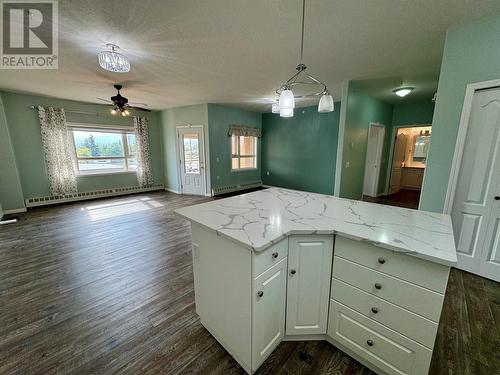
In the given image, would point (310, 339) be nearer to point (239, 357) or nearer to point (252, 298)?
point (239, 357)

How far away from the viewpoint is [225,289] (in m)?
1.31

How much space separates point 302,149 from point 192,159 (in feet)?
11.1

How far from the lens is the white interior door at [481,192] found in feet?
6.62

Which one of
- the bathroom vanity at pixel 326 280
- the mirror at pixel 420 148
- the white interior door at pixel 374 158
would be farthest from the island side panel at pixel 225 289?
the mirror at pixel 420 148

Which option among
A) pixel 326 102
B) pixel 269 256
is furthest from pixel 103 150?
pixel 269 256

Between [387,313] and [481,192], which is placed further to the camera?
[481,192]

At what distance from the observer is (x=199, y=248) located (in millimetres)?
1459

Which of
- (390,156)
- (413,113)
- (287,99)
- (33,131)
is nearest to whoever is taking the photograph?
(287,99)

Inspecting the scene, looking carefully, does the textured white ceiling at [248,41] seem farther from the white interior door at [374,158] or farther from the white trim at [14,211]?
the white trim at [14,211]

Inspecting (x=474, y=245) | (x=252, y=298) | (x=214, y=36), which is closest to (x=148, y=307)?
(x=252, y=298)

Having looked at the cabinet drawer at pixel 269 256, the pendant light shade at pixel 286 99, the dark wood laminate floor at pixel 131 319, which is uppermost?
the pendant light shade at pixel 286 99

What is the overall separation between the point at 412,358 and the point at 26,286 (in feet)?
11.3

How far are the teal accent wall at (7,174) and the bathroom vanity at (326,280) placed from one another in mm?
5274

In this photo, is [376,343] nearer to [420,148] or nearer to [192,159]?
[192,159]
